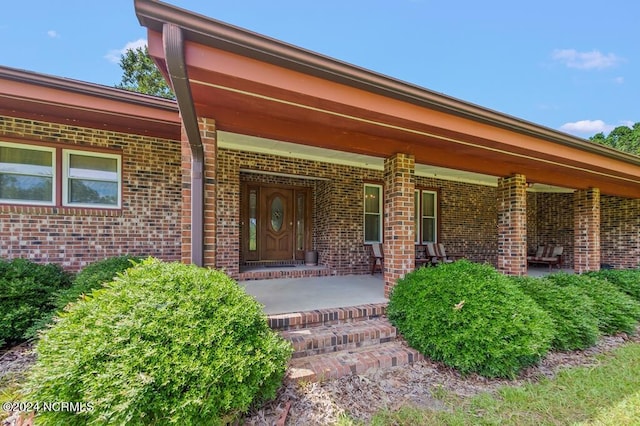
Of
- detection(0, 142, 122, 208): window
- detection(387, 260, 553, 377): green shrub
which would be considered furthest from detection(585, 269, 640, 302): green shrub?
detection(0, 142, 122, 208): window

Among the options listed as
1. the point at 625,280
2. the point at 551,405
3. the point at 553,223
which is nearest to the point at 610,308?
the point at 625,280

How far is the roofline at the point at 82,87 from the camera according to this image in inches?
146

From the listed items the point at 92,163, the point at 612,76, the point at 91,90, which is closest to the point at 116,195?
the point at 92,163

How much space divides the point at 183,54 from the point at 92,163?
4137 millimetres

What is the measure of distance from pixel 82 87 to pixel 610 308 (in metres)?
8.37

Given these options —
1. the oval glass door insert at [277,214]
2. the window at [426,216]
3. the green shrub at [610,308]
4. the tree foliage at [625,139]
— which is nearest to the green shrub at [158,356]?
the green shrub at [610,308]

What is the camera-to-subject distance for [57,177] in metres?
4.78

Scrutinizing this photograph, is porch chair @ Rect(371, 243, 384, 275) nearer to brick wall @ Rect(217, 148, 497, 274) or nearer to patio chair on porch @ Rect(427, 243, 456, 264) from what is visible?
brick wall @ Rect(217, 148, 497, 274)

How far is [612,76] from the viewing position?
1591 centimetres

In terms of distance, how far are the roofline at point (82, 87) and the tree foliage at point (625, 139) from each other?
20085 millimetres

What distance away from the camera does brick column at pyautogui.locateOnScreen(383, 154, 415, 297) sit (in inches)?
173

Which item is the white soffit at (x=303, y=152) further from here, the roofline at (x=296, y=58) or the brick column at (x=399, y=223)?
the roofline at (x=296, y=58)

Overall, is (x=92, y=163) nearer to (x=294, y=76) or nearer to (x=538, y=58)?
(x=294, y=76)

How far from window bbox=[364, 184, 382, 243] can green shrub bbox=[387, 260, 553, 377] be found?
13.3 ft
